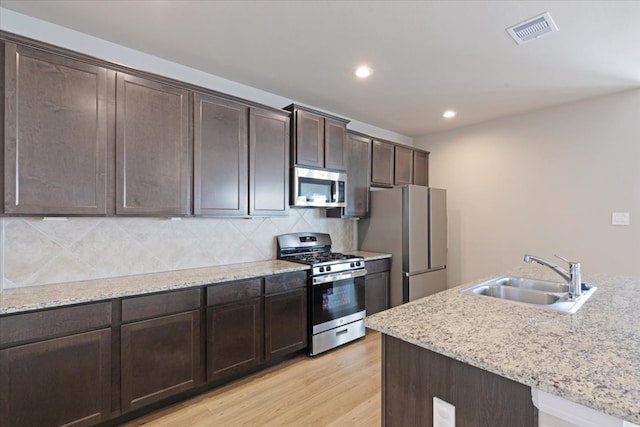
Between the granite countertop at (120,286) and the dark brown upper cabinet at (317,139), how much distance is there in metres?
Answer: 1.14

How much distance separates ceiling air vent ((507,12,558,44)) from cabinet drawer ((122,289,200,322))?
9.57ft

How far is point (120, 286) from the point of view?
2021 mm

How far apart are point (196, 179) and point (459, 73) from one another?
8.28ft

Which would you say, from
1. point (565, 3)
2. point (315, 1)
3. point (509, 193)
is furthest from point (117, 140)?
point (509, 193)

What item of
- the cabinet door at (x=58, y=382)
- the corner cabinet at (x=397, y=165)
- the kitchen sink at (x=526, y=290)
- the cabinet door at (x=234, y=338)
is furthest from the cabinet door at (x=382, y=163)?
the cabinet door at (x=58, y=382)

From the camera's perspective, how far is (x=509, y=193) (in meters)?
4.10

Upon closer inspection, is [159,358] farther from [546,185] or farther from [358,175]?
[546,185]

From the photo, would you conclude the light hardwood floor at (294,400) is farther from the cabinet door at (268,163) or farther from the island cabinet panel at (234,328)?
the cabinet door at (268,163)

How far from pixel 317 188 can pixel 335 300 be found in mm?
1180

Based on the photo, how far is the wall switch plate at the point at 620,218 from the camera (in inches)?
128

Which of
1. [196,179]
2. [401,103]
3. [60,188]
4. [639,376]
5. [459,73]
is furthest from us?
[401,103]

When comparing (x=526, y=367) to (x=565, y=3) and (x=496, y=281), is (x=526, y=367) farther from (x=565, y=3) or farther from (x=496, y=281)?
(x=565, y=3)

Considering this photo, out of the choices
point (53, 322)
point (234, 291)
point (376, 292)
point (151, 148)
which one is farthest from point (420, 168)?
point (53, 322)

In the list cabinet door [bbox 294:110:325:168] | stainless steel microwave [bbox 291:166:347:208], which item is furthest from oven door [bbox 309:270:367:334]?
cabinet door [bbox 294:110:325:168]
